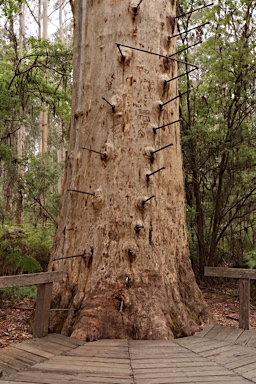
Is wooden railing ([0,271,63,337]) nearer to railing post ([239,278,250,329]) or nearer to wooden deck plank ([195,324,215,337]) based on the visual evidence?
wooden deck plank ([195,324,215,337])

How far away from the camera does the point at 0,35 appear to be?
1177 inches

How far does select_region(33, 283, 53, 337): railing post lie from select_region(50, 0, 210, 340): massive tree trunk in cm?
33

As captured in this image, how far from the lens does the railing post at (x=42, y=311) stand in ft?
13.6

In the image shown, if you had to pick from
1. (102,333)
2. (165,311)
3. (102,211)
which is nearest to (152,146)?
(102,211)

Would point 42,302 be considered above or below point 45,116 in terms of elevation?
below

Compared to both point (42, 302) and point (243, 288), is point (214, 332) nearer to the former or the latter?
point (243, 288)

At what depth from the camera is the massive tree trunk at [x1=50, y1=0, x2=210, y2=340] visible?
176 inches

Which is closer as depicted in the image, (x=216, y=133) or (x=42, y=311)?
(x=42, y=311)

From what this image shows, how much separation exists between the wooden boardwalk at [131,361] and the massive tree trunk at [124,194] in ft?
1.28

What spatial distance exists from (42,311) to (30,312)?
7.40 ft

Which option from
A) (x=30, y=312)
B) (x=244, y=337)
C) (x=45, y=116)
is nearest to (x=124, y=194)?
(x=244, y=337)

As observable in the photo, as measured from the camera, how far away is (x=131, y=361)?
3.25 metres

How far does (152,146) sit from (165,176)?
0.46m

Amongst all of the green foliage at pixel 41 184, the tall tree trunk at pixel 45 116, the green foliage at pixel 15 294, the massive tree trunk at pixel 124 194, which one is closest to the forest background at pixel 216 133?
the green foliage at pixel 15 294
